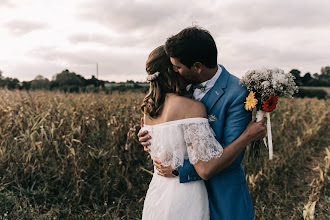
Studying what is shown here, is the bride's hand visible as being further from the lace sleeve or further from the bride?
the lace sleeve

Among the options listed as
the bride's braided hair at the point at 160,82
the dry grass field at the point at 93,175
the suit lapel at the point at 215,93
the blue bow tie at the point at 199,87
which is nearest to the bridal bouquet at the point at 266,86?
the suit lapel at the point at 215,93

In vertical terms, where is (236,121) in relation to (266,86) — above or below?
below

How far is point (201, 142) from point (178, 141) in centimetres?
18

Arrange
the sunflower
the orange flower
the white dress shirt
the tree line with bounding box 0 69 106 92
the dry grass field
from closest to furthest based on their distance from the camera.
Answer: the sunflower → the orange flower → the white dress shirt → the dry grass field → the tree line with bounding box 0 69 106 92

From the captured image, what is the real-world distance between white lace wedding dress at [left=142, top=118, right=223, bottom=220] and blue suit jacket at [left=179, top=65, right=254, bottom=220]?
0.07 m

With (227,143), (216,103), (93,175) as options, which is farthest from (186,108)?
(93,175)

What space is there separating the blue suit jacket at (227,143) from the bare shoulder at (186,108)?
0.11 metres

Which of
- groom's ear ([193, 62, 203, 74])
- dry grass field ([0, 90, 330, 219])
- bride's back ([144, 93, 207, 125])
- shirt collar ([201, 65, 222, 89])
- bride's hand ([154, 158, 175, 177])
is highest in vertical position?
groom's ear ([193, 62, 203, 74])

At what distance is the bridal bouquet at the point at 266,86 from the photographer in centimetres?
169

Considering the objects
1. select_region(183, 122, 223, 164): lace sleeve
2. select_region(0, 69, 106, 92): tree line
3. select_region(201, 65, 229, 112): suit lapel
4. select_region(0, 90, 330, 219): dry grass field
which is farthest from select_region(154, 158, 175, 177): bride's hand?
select_region(0, 69, 106, 92): tree line

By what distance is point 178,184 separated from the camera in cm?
186

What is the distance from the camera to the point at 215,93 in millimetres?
1776

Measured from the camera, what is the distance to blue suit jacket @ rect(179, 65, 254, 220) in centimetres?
170

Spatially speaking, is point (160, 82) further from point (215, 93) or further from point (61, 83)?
point (61, 83)
